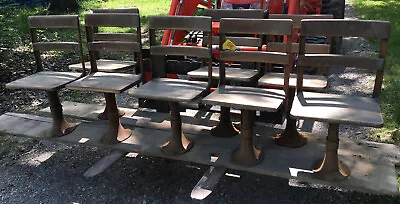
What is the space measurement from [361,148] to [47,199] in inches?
108

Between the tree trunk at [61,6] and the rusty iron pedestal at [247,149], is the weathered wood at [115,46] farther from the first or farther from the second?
the tree trunk at [61,6]

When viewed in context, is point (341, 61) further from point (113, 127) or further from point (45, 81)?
point (45, 81)

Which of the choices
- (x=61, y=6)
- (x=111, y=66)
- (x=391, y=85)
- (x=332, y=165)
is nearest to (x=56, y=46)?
(x=111, y=66)

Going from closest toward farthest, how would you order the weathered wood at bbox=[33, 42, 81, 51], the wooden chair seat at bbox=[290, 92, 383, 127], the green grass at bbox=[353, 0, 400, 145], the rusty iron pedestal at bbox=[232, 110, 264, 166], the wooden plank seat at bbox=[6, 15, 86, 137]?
1. the wooden chair seat at bbox=[290, 92, 383, 127]
2. the rusty iron pedestal at bbox=[232, 110, 264, 166]
3. the wooden plank seat at bbox=[6, 15, 86, 137]
4. the weathered wood at bbox=[33, 42, 81, 51]
5. the green grass at bbox=[353, 0, 400, 145]

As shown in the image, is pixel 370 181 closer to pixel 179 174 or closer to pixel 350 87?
pixel 179 174

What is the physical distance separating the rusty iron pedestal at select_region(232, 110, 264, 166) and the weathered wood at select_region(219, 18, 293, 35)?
695 millimetres

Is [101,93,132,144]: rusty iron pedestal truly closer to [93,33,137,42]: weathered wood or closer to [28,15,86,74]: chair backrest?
[28,15,86,74]: chair backrest

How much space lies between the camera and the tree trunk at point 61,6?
11.3 meters

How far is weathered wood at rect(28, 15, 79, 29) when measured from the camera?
3770 mm

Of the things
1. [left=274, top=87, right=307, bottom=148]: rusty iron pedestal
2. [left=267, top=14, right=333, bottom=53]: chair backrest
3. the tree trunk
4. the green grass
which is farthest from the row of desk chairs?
the tree trunk

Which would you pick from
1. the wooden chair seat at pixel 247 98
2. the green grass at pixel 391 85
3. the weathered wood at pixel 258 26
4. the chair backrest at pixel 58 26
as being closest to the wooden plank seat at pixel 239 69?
the wooden chair seat at pixel 247 98

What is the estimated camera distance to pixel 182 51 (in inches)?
140

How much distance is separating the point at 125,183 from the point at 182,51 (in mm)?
1318

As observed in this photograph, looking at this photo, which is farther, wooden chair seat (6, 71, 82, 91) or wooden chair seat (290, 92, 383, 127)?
wooden chair seat (6, 71, 82, 91)
